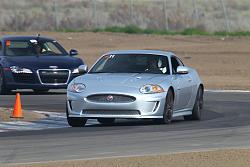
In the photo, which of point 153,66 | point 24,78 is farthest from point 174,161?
point 24,78

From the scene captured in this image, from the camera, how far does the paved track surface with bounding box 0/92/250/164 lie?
1458 cm

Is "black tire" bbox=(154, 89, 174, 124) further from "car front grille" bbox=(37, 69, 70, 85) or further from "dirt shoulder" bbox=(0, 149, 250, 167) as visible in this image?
"car front grille" bbox=(37, 69, 70, 85)

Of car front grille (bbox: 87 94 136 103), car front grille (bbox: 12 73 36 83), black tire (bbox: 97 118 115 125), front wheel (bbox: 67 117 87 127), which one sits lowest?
car front grille (bbox: 12 73 36 83)

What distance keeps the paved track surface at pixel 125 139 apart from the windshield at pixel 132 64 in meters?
0.99

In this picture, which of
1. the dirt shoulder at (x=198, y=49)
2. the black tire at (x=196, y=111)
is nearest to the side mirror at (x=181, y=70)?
the black tire at (x=196, y=111)

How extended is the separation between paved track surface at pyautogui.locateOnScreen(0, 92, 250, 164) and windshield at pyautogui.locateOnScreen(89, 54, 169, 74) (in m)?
0.99

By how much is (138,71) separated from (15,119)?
2617 millimetres

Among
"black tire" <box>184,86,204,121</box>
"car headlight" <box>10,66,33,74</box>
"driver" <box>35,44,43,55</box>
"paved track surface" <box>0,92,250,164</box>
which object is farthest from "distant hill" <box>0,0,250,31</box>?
"paved track surface" <box>0,92,250,164</box>

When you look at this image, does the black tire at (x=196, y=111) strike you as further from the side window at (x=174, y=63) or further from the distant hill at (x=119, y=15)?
the distant hill at (x=119, y=15)

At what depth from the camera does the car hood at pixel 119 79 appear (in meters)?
18.9

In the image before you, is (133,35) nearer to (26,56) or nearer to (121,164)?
(26,56)

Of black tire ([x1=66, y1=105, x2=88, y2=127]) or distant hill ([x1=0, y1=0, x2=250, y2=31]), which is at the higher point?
black tire ([x1=66, y1=105, x2=88, y2=127])

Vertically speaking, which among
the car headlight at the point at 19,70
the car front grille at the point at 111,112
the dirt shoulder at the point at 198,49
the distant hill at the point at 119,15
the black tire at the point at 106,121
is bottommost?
the distant hill at the point at 119,15

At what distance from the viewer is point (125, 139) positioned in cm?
1644
